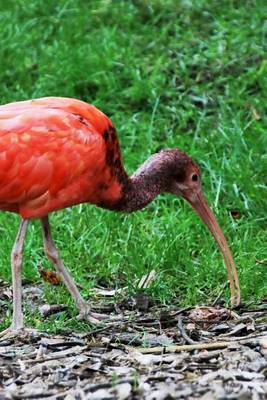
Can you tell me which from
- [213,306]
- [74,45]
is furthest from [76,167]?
[74,45]

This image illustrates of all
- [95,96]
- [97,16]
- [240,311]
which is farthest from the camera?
[97,16]

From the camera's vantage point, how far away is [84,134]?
6.82 m

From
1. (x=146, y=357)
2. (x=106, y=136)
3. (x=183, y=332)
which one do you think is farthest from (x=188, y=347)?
(x=106, y=136)

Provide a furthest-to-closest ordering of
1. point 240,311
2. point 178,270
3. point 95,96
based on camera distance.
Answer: point 95,96 < point 178,270 < point 240,311

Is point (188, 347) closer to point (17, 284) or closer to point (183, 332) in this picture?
point (183, 332)

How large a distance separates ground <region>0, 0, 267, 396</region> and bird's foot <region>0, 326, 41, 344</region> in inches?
5.8

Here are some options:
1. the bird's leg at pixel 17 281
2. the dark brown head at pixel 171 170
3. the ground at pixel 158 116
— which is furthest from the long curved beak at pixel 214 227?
the bird's leg at pixel 17 281

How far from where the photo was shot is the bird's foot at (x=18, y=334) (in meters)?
6.50

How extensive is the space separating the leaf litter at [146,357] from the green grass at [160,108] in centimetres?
36

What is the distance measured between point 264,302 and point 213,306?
0.33 m

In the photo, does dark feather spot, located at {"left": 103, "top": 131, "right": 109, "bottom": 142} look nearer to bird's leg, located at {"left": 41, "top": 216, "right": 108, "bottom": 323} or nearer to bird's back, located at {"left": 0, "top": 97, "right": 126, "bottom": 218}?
bird's back, located at {"left": 0, "top": 97, "right": 126, "bottom": 218}

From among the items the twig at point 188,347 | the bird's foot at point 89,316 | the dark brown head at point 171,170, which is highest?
the dark brown head at point 171,170

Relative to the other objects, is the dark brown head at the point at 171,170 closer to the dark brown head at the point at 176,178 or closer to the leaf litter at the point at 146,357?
the dark brown head at the point at 176,178

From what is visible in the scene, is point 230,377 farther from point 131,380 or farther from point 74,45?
point 74,45
